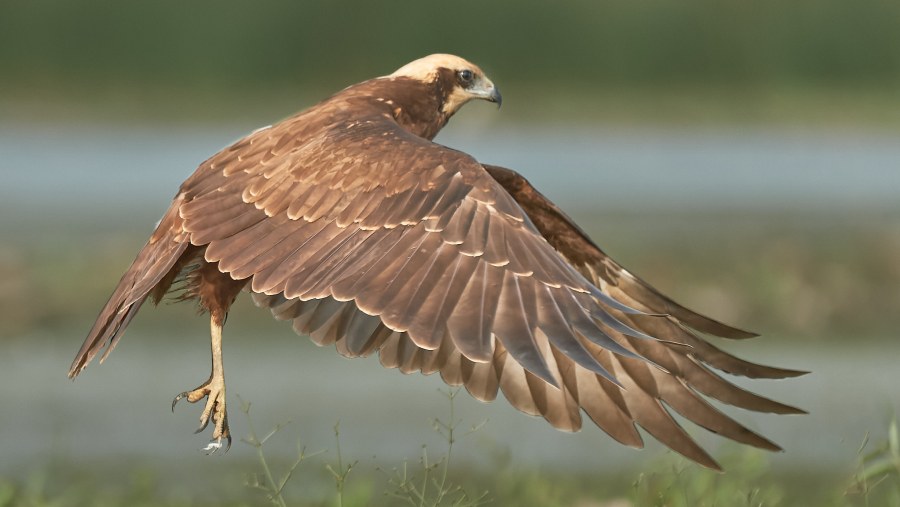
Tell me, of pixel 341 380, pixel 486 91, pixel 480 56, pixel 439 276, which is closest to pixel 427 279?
pixel 439 276

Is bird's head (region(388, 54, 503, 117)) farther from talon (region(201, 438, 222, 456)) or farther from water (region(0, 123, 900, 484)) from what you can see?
talon (region(201, 438, 222, 456))

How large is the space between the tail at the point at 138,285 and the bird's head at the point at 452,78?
150cm

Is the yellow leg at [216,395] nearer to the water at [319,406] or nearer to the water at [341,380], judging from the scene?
the water at [341,380]

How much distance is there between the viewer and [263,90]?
2117cm

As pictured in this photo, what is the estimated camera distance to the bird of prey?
525 cm

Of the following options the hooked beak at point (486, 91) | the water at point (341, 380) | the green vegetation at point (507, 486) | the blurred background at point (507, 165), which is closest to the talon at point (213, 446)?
the green vegetation at point (507, 486)

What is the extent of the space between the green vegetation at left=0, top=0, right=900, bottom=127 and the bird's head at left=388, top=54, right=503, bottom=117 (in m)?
12.4

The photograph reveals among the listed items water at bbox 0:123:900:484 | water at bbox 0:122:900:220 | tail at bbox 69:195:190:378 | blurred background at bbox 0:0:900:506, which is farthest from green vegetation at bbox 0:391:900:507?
water at bbox 0:122:900:220

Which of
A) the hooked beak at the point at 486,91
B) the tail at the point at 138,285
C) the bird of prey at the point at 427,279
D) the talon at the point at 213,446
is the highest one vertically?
the hooked beak at the point at 486,91

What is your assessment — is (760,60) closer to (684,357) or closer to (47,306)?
(47,306)

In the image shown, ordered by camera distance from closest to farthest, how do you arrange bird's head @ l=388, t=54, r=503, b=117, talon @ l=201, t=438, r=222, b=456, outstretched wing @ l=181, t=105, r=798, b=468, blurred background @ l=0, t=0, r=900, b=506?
1. outstretched wing @ l=181, t=105, r=798, b=468
2. talon @ l=201, t=438, r=222, b=456
3. bird's head @ l=388, t=54, r=503, b=117
4. blurred background @ l=0, t=0, r=900, b=506

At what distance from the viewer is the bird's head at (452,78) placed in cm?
748

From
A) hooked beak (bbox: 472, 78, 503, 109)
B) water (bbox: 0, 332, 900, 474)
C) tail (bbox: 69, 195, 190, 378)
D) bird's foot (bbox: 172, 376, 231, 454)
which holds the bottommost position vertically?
water (bbox: 0, 332, 900, 474)

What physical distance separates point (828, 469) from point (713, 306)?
342 cm
